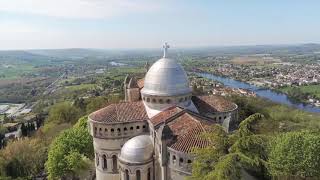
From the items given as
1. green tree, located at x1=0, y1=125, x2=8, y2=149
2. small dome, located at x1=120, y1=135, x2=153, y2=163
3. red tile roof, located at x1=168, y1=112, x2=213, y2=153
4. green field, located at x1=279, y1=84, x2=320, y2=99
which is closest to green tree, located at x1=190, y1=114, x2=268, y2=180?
red tile roof, located at x1=168, y1=112, x2=213, y2=153

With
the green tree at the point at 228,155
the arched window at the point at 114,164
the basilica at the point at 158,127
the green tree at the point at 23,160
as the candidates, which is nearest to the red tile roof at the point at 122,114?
the basilica at the point at 158,127

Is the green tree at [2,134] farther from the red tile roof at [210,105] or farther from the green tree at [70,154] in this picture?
the red tile roof at [210,105]

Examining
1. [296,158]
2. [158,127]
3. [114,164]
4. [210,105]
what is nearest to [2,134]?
[114,164]

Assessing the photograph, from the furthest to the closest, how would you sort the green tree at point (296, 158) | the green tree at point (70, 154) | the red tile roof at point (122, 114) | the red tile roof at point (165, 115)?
the green tree at point (70, 154) → the red tile roof at point (122, 114) → the red tile roof at point (165, 115) → the green tree at point (296, 158)

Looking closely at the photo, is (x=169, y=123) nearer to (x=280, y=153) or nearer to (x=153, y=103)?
(x=153, y=103)

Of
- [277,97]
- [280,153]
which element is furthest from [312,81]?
[280,153]

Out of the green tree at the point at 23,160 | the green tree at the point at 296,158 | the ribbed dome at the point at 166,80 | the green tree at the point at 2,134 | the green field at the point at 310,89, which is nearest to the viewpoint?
the green tree at the point at 296,158

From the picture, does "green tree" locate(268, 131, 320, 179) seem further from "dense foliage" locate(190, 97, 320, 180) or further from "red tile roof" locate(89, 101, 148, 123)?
"red tile roof" locate(89, 101, 148, 123)
